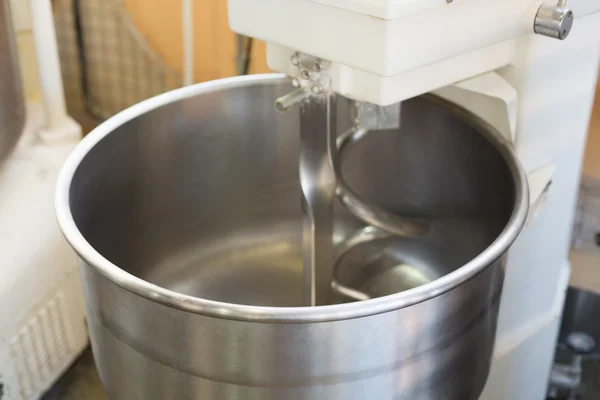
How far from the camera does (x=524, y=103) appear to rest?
74 centimetres

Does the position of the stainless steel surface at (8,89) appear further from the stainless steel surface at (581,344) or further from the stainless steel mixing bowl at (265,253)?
the stainless steel surface at (581,344)

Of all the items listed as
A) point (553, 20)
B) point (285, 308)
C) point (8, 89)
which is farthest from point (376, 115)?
point (8, 89)

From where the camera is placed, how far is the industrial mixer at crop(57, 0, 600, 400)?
0.53 metres

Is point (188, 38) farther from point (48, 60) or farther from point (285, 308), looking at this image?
point (285, 308)

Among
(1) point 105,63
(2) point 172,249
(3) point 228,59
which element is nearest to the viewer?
(2) point 172,249

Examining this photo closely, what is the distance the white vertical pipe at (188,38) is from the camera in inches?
47.4

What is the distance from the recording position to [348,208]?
2.64 ft

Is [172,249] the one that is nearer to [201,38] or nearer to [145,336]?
[145,336]

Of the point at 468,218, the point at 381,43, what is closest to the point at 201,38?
the point at 468,218

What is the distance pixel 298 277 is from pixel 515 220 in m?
0.36

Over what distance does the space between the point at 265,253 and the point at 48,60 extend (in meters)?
0.50

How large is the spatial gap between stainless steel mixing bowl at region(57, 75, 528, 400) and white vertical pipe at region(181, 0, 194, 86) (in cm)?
44

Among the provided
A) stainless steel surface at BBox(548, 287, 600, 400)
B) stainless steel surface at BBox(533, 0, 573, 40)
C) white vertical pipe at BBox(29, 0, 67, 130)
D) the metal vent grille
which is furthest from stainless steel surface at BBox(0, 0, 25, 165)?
stainless steel surface at BBox(548, 287, 600, 400)

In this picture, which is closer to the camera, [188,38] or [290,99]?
[290,99]
